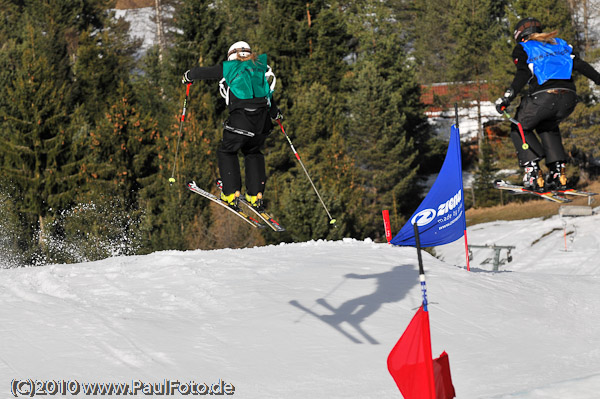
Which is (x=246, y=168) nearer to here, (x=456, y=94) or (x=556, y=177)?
(x=556, y=177)

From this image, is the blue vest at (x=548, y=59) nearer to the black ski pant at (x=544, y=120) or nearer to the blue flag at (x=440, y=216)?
the black ski pant at (x=544, y=120)

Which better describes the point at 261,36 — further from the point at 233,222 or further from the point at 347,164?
the point at 233,222

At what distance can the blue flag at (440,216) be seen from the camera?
6.79 meters

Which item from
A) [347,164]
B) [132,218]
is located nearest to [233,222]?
[132,218]

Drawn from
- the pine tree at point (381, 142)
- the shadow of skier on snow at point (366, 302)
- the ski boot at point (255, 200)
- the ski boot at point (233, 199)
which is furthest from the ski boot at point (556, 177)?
the pine tree at point (381, 142)

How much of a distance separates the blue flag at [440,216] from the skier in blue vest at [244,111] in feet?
7.07

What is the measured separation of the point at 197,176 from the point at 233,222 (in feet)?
9.48

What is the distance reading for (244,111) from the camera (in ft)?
28.8

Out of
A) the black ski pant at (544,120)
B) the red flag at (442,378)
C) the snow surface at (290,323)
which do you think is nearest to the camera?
the red flag at (442,378)

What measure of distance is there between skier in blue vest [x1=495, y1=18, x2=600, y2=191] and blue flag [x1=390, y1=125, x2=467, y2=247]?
1.17 m

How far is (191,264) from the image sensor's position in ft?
30.5

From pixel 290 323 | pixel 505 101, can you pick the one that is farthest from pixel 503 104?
pixel 290 323

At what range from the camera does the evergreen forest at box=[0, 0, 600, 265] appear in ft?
107

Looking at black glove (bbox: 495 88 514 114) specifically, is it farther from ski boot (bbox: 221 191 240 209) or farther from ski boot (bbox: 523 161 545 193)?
ski boot (bbox: 221 191 240 209)
